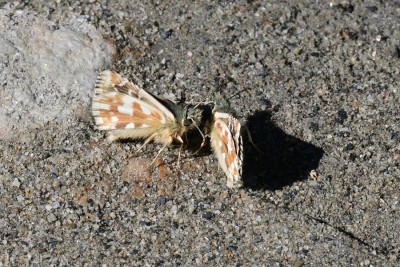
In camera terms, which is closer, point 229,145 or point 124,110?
point 229,145

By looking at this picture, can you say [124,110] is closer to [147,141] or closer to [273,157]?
[147,141]

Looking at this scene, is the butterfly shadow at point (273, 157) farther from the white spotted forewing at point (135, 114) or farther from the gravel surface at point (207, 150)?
the white spotted forewing at point (135, 114)

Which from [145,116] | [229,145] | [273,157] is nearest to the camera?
[229,145]

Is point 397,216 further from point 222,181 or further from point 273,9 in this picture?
point 273,9

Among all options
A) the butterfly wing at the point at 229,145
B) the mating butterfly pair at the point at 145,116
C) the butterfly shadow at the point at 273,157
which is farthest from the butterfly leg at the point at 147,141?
the butterfly shadow at the point at 273,157

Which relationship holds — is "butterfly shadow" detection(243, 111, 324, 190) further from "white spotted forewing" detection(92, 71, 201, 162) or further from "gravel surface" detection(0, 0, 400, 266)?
"white spotted forewing" detection(92, 71, 201, 162)

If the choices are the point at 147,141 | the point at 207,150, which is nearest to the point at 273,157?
the point at 207,150
